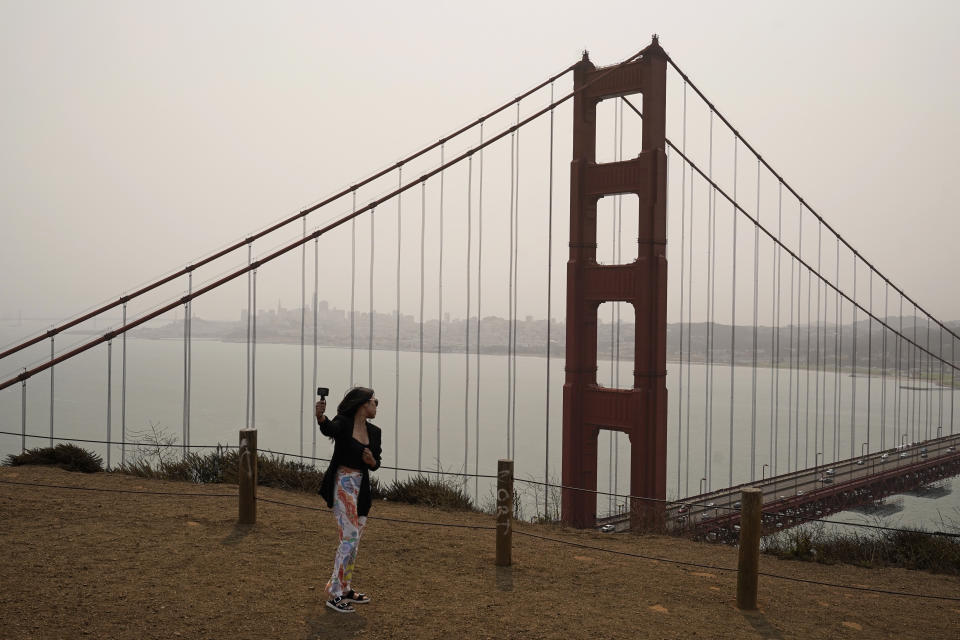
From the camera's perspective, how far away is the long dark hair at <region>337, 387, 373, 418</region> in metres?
5.62

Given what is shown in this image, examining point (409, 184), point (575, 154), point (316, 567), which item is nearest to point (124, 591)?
point (316, 567)

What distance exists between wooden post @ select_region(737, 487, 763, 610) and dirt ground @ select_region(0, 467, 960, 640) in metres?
0.13

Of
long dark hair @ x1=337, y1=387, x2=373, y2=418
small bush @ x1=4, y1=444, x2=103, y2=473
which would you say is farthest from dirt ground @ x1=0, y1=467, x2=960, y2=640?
small bush @ x1=4, y1=444, x2=103, y2=473

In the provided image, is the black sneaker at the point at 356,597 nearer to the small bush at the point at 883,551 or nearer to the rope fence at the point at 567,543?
the rope fence at the point at 567,543

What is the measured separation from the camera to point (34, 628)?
4.96 metres

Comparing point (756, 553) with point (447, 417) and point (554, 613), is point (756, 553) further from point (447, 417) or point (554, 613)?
point (447, 417)

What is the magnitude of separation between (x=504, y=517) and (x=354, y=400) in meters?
2.05

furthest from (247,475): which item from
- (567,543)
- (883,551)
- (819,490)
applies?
(819,490)

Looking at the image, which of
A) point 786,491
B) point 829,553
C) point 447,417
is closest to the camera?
point 829,553

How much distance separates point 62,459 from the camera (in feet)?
35.2

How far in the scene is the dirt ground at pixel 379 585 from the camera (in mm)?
5258

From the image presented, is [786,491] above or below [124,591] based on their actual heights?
below

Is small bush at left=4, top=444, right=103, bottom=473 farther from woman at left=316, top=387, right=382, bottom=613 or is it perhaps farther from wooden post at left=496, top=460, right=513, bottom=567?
wooden post at left=496, top=460, right=513, bottom=567

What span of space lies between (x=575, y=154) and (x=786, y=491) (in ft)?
68.0
